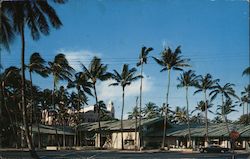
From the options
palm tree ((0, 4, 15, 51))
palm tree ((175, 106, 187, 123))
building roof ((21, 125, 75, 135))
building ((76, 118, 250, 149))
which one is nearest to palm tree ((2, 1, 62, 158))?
palm tree ((0, 4, 15, 51))

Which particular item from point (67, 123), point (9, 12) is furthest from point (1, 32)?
point (67, 123)

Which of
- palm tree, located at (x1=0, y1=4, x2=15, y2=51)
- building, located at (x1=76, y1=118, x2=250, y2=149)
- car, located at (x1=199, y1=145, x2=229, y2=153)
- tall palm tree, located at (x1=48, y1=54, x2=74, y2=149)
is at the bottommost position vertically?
car, located at (x1=199, y1=145, x2=229, y2=153)

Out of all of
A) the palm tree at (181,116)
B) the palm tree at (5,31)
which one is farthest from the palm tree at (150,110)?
the palm tree at (5,31)

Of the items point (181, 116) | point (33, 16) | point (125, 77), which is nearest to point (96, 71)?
point (125, 77)

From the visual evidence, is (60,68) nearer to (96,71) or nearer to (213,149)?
(96,71)

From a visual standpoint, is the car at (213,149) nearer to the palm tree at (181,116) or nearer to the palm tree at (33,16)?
the palm tree at (33,16)

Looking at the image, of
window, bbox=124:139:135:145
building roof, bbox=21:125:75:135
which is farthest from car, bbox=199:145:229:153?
building roof, bbox=21:125:75:135

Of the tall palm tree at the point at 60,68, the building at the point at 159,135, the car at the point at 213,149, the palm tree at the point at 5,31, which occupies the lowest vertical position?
the car at the point at 213,149

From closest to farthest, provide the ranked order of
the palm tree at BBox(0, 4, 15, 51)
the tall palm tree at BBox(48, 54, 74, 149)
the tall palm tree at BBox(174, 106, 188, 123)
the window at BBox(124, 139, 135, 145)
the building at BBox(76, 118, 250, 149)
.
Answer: the palm tree at BBox(0, 4, 15, 51)
the tall palm tree at BBox(48, 54, 74, 149)
the building at BBox(76, 118, 250, 149)
the window at BBox(124, 139, 135, 145)
the tall palm tree at BBox(174, 106, 188, 123)

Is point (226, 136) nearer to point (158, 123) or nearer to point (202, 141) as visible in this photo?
point (202, 141)

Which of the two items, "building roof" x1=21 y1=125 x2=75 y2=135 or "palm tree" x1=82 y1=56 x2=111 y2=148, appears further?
"building roof" x1=21 y1=125 x2=75 y2=135

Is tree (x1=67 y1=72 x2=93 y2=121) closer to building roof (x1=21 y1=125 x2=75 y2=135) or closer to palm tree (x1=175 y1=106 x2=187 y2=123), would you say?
building roof (x1=21 y1=125 x2=75 y2=135)

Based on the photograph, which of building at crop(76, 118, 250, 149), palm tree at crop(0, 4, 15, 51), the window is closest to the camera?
palm tree at crop(0, 4, 15, 51)

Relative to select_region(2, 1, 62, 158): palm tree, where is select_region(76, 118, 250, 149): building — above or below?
below
